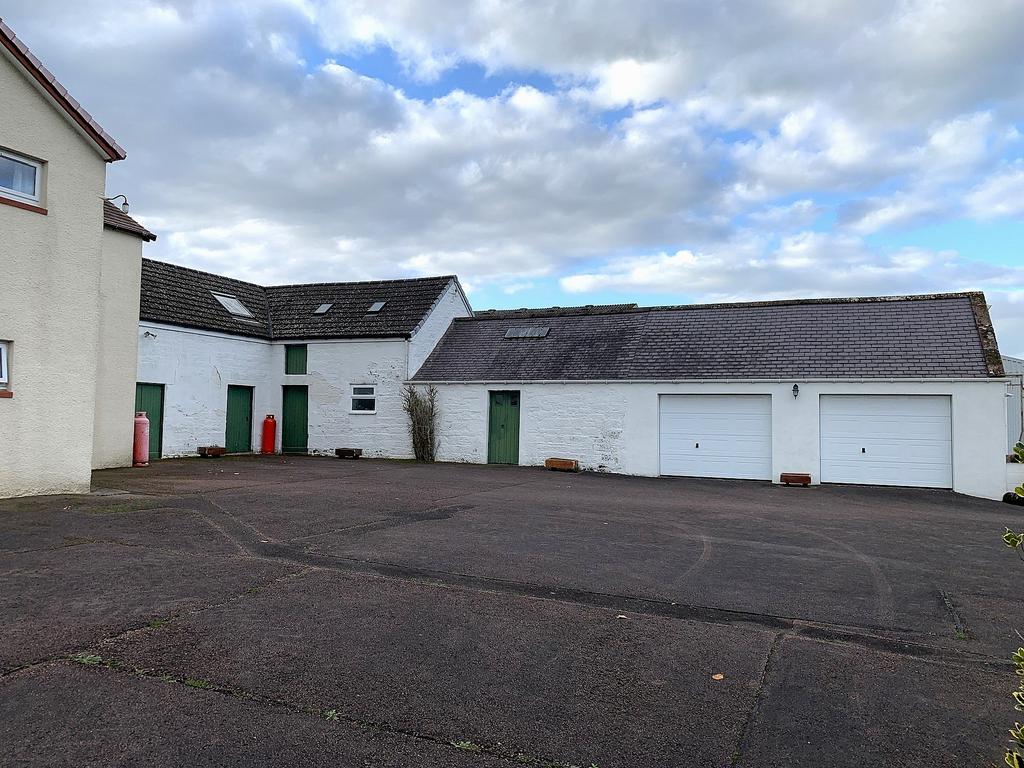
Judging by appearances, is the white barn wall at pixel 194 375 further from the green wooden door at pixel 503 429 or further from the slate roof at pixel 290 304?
the green wooden door at pixel 503 429

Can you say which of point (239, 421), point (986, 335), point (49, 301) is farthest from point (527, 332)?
point (49, 301)

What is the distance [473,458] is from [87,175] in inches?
516

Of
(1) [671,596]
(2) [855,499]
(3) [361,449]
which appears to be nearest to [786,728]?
(1) [671,596]

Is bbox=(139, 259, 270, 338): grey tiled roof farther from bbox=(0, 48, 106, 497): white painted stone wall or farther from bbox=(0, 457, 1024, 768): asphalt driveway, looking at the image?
bbox=(0, 457, 1024, 768): asphalt driveway

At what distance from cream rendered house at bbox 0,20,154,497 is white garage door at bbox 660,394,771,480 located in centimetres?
1378

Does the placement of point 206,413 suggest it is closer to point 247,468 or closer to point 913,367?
point 247,468

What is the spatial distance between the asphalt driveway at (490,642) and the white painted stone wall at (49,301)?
1220 mm

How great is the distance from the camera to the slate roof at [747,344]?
17312 mm

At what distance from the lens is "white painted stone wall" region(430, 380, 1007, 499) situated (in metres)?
16.0

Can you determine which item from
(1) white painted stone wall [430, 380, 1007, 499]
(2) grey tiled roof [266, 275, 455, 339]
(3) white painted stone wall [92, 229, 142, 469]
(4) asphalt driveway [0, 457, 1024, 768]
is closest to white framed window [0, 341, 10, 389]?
(4) asphalt driveway [0, 457, 1024, 768]

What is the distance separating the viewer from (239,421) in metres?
23.0

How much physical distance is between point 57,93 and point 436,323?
47.1 feet

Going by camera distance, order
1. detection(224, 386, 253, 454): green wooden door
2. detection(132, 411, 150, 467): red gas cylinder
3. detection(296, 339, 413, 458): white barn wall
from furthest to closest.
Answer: detection(296, 339, 413, 458): white barn wall < detection(224, 386, 253, 454): green wooden door < detection(132, 411, 150, 467): red gas cylinder

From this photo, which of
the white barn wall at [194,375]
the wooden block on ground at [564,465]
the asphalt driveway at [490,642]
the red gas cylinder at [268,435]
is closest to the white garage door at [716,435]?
the wooden block on ground at [564,465]
